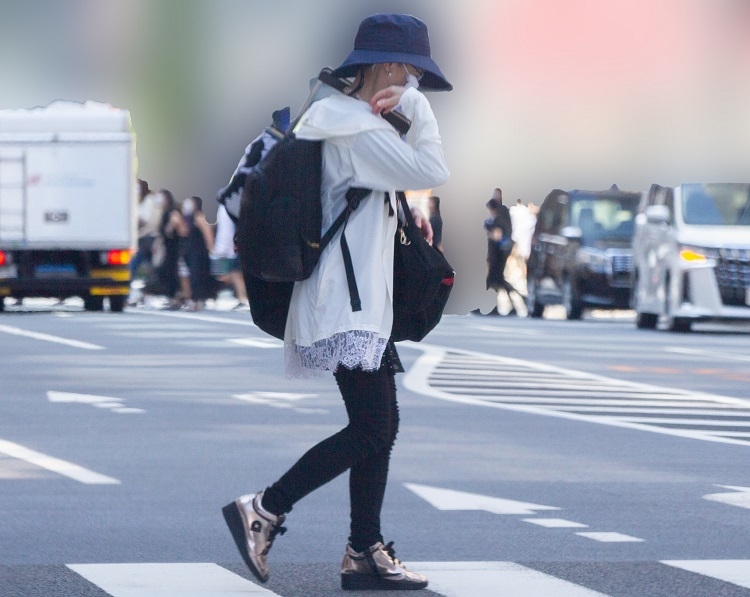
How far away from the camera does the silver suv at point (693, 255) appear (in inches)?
950

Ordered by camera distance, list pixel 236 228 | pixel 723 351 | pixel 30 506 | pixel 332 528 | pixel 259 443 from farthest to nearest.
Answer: pixel 723 351, pixel 259 443, pixel 30 506, pixel 332 528, pixel 236 228

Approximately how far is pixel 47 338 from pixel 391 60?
1590cm

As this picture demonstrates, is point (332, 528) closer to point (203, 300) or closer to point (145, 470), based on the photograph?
point (145, 470)

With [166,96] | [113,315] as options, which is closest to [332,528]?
[113,315]

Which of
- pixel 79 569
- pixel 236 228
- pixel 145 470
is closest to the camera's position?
pixel 236 228

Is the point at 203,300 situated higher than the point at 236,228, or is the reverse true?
the point at 236,228

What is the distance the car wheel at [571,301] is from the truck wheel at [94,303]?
19.9 feet

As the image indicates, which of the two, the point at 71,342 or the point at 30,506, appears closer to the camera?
the point at 30,506

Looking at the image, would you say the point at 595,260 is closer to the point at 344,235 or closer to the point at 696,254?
the point at 696,254

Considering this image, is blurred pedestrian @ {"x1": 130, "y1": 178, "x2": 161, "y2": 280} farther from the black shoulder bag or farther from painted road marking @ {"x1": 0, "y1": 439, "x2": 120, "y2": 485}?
the black shoulder bag

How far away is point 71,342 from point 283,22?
92.6 feet

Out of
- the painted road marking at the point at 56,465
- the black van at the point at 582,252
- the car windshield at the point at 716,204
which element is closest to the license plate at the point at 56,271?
the black van at the point at 582,252

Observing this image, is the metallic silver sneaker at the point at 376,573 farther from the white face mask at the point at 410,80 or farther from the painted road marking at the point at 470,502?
the painted road marking at the point at 470,502

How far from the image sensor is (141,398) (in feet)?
47.6
